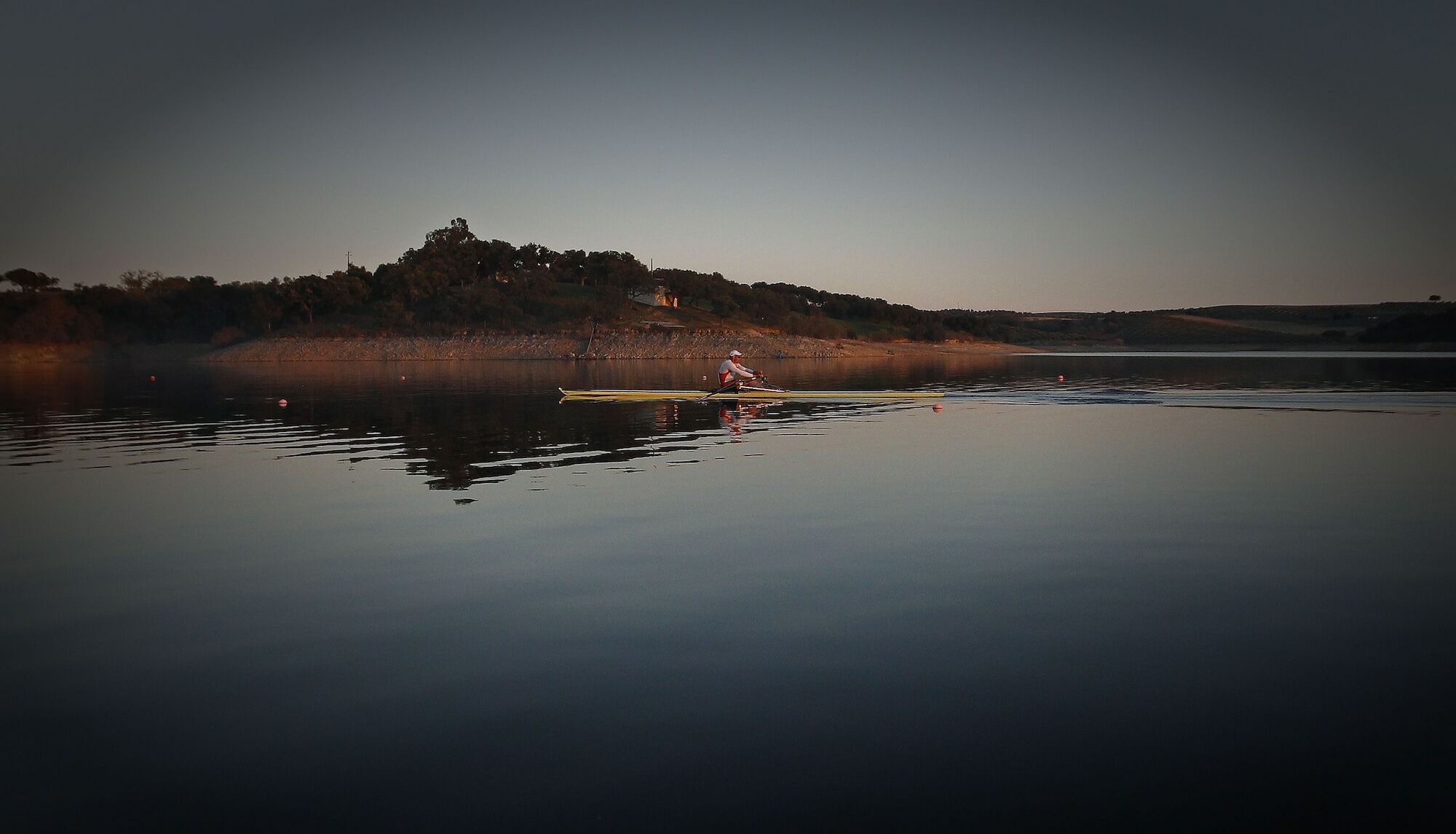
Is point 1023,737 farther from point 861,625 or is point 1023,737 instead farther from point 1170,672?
point 861,625

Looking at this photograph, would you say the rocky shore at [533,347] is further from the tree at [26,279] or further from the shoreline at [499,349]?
the tree at [26,279]

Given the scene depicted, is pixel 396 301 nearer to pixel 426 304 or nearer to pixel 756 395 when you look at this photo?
pixel 426 304

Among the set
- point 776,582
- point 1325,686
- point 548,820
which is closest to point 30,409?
point 776,582

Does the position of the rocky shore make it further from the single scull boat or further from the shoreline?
the single scull boat

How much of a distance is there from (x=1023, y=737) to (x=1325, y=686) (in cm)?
293

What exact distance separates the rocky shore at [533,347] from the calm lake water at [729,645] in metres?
110

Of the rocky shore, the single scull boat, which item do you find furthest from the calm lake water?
the rocky shore

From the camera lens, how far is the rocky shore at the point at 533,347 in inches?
5044

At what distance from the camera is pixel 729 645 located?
8.83 meters

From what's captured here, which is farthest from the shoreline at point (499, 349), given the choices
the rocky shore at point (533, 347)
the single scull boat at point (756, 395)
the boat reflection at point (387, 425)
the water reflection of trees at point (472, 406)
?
the single scull boat at point (756, 395)

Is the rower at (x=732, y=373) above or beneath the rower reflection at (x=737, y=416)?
above

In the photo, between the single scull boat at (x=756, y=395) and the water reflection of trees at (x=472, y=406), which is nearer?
the water reflection of trees at (x=472, y=406)

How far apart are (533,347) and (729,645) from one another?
128 meters

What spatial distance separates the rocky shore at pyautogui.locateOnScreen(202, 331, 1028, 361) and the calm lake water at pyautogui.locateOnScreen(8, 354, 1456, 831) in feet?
359
